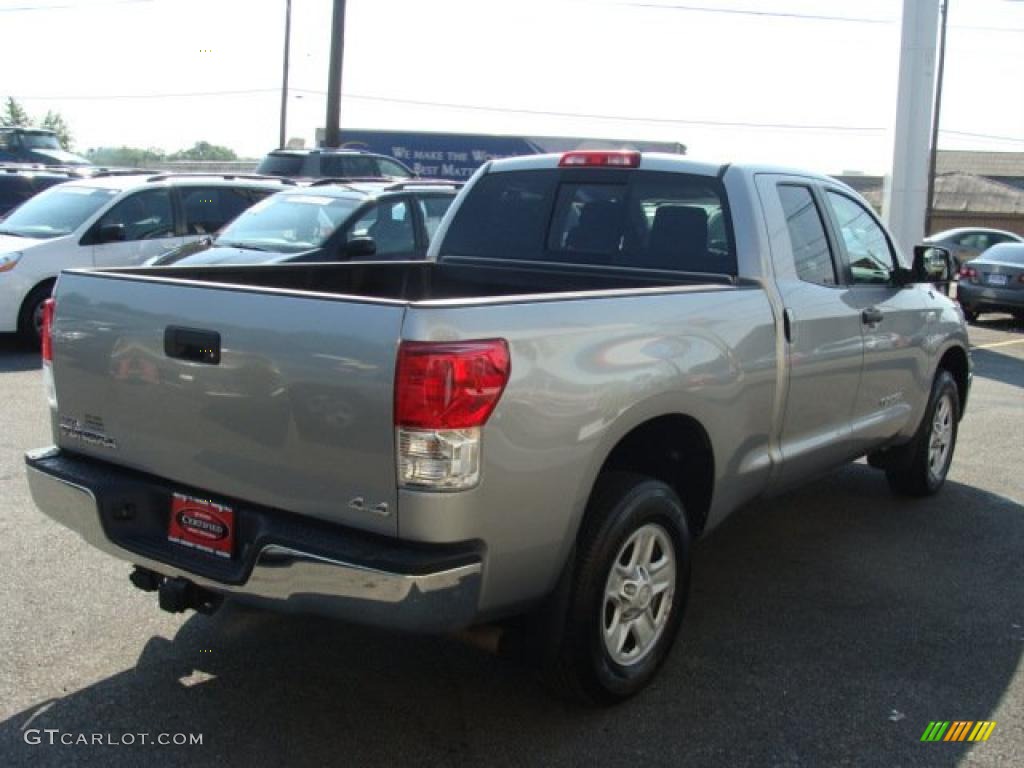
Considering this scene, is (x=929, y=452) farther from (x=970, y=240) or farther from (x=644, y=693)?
(x=970, y=240)

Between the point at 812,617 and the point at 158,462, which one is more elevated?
the point at 158,462

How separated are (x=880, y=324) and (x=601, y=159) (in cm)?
165

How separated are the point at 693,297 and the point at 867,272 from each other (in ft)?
6.42

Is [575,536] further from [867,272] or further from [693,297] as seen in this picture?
[867,272]

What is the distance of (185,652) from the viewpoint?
411 centimetres

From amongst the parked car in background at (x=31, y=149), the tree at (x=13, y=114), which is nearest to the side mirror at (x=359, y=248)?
the parked car in background at (x=31, y=149)

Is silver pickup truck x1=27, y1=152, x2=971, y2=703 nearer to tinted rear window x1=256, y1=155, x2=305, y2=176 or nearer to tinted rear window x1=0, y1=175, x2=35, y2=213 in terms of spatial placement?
tinted rear window x1=0, y1=175, x2=35, y2=213

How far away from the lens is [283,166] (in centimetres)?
2072

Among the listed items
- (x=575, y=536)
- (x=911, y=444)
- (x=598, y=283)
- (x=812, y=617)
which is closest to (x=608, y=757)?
(x=575, y=536)

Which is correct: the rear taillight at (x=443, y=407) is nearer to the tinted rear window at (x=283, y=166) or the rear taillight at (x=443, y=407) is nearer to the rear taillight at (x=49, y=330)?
the rear taillight at (x=49, y=330)

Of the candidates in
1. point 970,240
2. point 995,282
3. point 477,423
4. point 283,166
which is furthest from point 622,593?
point 970,240

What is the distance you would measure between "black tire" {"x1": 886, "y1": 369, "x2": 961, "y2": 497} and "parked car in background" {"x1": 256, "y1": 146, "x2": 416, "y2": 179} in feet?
49.1

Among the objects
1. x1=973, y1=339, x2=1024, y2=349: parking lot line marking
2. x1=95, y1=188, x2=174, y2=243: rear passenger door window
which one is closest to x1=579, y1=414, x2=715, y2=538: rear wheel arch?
x1=95, y1=188, x2=174, y2=243: rear passenger door window

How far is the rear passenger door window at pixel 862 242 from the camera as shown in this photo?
17.9ft
